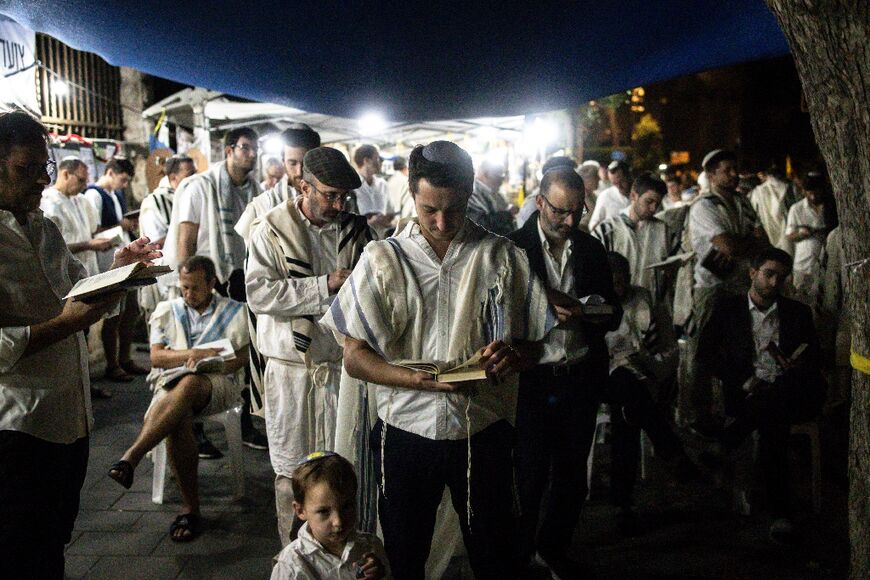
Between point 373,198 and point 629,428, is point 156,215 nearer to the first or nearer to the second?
point 373,198

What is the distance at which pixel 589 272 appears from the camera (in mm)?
4137

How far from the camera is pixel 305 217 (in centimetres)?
397

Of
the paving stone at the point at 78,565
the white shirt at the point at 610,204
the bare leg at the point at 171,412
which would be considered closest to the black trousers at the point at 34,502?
the paving stone at the point at 78,565

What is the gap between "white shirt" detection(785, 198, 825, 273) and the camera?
888 centimetres

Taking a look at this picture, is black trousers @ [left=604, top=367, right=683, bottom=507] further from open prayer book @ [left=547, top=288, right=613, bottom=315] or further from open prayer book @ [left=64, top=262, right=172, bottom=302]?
open prayer book @ [left=64, top=262, right=172, bottom=302]

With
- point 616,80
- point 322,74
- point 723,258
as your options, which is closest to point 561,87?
point 616,80

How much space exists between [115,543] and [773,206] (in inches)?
396

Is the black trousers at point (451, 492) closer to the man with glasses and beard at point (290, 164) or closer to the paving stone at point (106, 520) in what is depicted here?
the man with glasses and beard at point (290, 164)

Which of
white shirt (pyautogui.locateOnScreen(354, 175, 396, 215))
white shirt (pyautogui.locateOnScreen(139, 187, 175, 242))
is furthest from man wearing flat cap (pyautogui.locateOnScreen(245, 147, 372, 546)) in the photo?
white shirt (pyautogui.locateOnScreen(354, 175, 396, 215))

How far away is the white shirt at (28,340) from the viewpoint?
109 inches

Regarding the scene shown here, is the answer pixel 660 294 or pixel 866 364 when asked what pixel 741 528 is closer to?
pixel 660 294

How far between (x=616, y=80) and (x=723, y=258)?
6.08 feet

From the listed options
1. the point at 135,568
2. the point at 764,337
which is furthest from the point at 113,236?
the point at 764,337

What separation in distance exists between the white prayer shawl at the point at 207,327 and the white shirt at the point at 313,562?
9.18 feet
